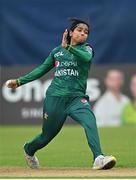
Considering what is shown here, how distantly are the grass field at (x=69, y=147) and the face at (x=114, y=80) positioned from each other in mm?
1178

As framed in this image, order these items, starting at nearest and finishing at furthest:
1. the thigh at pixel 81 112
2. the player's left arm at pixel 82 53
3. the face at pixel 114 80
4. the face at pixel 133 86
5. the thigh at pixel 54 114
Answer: the player's left arm at pixel 82 53 → the thigh at pixel 81 112 → the thigh at pixel 54 114 → the face at pixel 133 86 → the face at pixel 114 80

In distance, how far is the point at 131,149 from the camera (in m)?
15.6

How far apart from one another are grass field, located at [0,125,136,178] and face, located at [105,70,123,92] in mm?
1178

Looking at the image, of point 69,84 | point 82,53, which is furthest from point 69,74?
point 82,53

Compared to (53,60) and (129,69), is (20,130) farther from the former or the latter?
(53,60)

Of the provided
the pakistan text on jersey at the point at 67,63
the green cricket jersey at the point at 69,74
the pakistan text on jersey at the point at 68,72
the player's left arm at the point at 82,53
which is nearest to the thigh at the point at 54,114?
the green cricket jersey at the point at 69,74

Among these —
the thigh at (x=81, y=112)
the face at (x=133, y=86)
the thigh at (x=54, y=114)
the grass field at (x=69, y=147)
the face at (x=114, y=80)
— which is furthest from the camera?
the face at (x=114, y=80)

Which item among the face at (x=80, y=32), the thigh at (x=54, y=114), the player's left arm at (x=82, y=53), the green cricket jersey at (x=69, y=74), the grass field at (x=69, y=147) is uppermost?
the face at (x=80, y=32)

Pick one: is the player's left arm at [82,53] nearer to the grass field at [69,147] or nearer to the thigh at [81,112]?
the thigh at [81,112]

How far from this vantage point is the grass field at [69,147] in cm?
1297

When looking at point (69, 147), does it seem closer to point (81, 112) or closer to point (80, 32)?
point (81, 112)

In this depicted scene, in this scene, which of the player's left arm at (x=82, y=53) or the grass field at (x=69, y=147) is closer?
the player's left arm at (x=82, y=53)

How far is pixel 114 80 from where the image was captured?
73.5 ft

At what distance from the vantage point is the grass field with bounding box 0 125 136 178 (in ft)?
42.5
